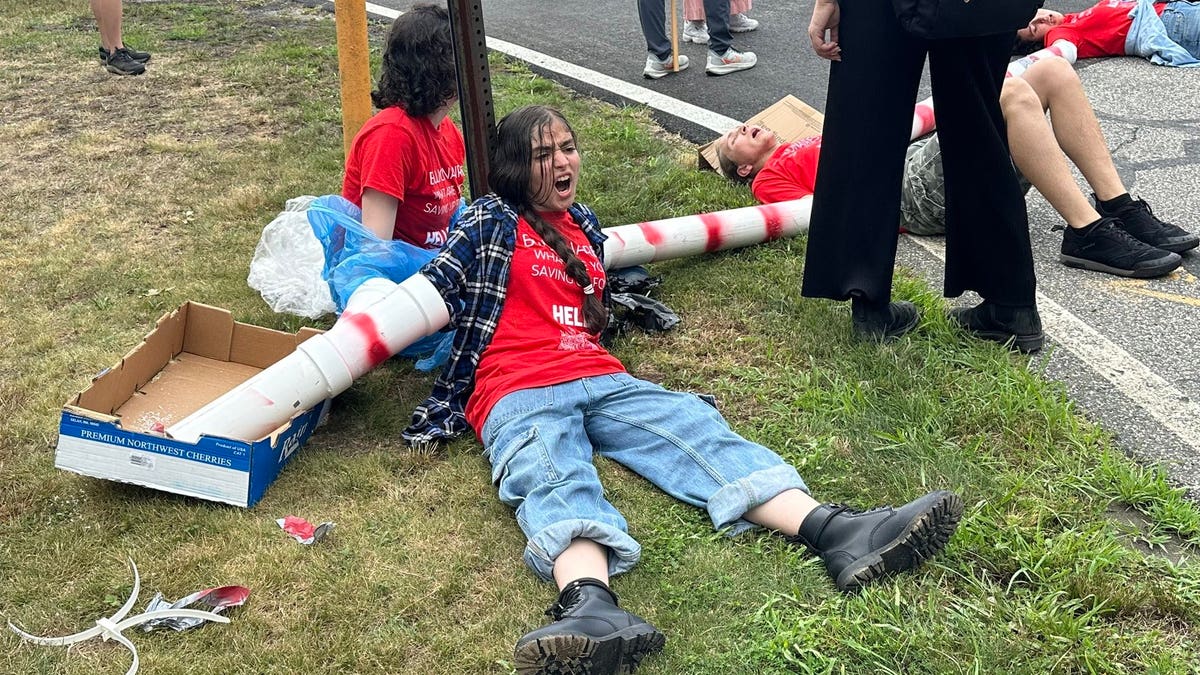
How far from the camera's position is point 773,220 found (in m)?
4.48

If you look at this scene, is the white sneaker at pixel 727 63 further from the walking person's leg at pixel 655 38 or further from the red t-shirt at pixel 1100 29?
the red t-shirt at pixel 1100 29

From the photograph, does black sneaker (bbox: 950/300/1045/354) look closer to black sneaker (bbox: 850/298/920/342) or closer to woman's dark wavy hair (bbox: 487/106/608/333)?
black sneaker (bbox: 850/298/920/342)

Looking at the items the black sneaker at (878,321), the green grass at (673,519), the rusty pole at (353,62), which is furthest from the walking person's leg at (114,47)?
the black sneaker at (878,321)

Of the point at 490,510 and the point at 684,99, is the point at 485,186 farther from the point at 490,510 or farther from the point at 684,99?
the point at 684,99

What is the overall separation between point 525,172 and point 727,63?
411 cm

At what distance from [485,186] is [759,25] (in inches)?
197

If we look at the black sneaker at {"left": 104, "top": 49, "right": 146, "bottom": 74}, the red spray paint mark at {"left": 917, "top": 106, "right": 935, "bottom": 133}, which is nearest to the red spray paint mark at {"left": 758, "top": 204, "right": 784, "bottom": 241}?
the red spray paint mark at {"left": 917, "top": 106, "right": 935, "bottom": 133}

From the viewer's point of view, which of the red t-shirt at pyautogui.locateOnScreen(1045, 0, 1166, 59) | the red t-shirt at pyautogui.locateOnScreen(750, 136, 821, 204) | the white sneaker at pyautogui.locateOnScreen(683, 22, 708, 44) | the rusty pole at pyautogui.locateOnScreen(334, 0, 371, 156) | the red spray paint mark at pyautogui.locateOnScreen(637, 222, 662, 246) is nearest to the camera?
the red spray paint mark at pyautogui.locateOnScreen(637, 222, 662, 246)

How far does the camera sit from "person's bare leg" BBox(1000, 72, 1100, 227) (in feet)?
12.9

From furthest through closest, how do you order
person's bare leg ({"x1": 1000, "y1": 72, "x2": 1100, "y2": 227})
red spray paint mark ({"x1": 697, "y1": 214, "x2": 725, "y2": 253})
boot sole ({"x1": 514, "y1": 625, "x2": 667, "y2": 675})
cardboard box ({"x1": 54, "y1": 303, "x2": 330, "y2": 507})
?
red spray paint mark ({"x1": 697, "y1": 214, "x2": 725, "y2": 253}) < person's bare leg ({"x1": 1000, "y1": 72, "x2": 1100, "y2": 227}) < cardboard box ({"x1": 54, "y1": 303, "x2": 330, "y2": 507}) < boot sole ({"x1": 514, "y1": 625, "x2": 667, "y2": 675})

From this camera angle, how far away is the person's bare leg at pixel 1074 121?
13.4 feet

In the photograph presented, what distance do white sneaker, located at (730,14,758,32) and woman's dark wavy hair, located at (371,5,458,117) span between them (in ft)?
14.8

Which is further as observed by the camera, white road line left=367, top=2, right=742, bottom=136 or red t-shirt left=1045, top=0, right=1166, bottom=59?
red t-shirt left=1045, top=0, right=1166, bottom=59

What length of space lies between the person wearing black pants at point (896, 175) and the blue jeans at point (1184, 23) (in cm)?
388
